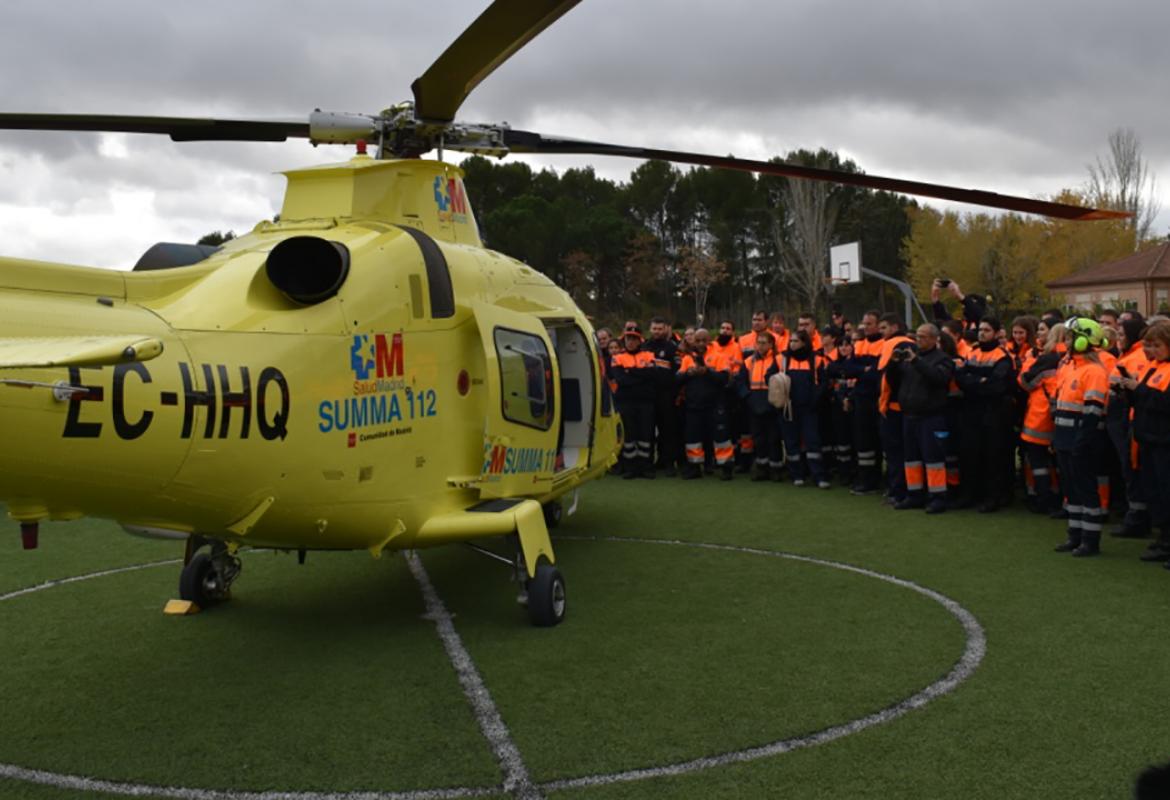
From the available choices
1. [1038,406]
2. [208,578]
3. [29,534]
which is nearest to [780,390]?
[1038,406]

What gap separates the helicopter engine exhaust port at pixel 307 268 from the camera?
5324 mm

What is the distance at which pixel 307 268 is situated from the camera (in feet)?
18.0

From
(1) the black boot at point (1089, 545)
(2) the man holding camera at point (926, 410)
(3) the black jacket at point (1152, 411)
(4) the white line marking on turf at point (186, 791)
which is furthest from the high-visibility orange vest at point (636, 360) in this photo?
(4) the white line marking on turf at point (186, 791)

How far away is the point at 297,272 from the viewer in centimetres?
544

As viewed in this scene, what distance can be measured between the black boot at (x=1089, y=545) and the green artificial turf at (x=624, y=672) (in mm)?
131

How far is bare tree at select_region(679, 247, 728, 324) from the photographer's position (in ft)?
167

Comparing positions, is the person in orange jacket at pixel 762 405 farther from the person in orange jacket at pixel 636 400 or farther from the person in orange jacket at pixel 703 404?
the person in orange jacket at pixel 636 400

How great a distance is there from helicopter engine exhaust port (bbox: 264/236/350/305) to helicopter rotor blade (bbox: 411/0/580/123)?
121 centimetres

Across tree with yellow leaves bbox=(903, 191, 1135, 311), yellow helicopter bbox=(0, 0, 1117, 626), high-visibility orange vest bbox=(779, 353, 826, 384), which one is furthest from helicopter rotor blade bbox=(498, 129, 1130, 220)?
tree with yellow leaves bbox=(903, 191, 1135, 311)

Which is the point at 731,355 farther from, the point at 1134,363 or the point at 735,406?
the point at 1134,363

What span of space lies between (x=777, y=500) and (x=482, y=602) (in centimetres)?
494

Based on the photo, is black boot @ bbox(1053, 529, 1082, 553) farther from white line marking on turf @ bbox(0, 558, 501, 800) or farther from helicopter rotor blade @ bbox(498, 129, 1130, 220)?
white line marking on turf @ bbox(0, 558, 501, 800)

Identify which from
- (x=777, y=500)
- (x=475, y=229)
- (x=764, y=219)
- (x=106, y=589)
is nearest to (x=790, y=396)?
(x=777, y=500)

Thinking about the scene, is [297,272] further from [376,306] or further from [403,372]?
[403,372]
